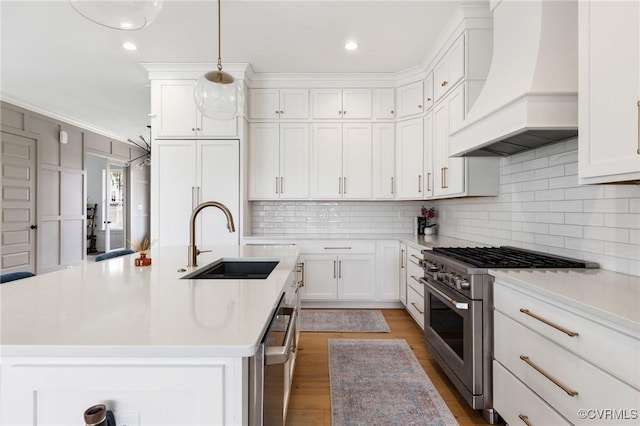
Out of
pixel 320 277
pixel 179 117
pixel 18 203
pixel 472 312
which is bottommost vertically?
pixel 320 277

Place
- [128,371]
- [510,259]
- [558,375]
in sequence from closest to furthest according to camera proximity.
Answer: [128,371] → [558,375] → [510,259]

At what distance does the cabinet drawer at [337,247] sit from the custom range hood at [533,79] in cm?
198

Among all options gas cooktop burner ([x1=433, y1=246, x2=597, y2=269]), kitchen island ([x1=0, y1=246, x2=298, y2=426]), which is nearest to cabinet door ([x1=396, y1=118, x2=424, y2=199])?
gas cooktop burner ([x1=433, y1=246, x2=597, y2=269])

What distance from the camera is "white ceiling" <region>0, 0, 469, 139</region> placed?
8.96 feet

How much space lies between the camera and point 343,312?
381 cm

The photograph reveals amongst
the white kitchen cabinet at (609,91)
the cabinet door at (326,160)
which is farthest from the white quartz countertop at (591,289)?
the cabinet door at (326,160)

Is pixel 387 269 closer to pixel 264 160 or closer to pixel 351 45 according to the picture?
pixel 264 160

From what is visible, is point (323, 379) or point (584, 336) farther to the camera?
point (323, 379)

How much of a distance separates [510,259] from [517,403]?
2.58ft

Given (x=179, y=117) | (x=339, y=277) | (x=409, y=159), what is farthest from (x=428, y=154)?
(x=179, y=117)

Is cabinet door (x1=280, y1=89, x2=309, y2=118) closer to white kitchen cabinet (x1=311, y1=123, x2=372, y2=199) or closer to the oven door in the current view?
white kitchen cabinet (x1=311, y1=123, x2=372, y2=199)

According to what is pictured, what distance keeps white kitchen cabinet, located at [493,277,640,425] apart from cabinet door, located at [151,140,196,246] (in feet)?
10.9

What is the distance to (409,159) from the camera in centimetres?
387

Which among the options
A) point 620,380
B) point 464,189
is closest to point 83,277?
point 620,380
